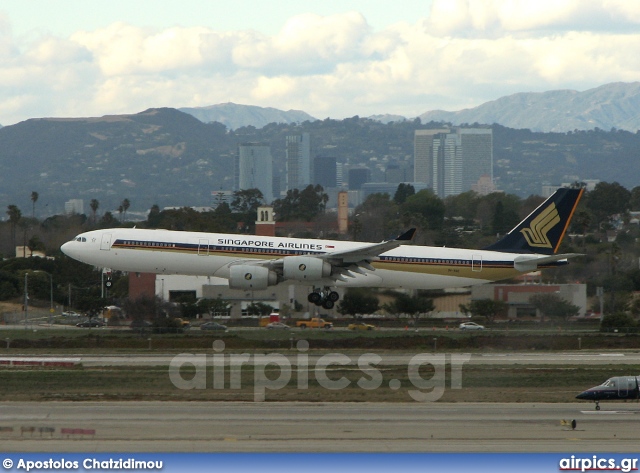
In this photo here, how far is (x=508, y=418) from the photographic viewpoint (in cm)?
2873

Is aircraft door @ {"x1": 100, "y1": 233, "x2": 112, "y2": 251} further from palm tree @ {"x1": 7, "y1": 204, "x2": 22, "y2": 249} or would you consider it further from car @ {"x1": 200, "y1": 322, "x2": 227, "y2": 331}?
palm tree @ {"x1": 7, "y1": 204, "x2": 22, "y2": 249}

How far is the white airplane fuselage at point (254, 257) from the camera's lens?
49.7 meters

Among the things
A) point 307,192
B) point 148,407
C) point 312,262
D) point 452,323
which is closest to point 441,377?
point 148,407

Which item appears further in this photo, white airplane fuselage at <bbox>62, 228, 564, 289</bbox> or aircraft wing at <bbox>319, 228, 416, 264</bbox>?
aircraft wing at <bbox>319, 228, 416, 264</bbox>

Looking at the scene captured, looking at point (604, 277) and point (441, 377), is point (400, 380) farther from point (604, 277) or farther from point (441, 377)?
point (604, 277)

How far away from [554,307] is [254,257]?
20.5 m

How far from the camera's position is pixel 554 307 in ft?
201

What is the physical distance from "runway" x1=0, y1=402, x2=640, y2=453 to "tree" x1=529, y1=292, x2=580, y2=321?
2967 cm

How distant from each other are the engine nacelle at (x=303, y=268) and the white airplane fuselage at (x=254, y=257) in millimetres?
895

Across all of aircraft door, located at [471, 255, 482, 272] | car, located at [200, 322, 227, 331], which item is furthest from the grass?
car, located at [200, 322, 227, 331]

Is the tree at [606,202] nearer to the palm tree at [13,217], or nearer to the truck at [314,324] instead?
the palm tree at [13,217]

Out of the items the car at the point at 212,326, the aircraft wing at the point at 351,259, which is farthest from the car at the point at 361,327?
the car at the point at 212,326

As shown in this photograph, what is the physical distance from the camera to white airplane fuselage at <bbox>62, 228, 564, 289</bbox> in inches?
1956

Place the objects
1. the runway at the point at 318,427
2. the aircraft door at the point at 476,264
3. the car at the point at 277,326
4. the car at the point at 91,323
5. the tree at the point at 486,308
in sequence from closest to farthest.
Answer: the runway at the point at 318,427 → the aircraft door at the point at 476,264 → the car at the point at 277,326 → the tree at the point at 486,308 → the car at the point at 91,323
